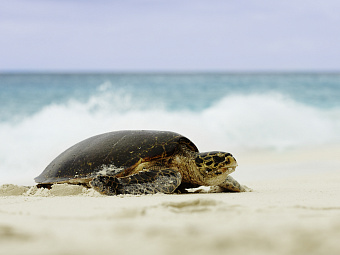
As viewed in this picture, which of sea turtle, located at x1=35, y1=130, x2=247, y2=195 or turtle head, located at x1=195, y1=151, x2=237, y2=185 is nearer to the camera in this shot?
sea turtle, located at x1=35, y1=130, x2=247, y2=195

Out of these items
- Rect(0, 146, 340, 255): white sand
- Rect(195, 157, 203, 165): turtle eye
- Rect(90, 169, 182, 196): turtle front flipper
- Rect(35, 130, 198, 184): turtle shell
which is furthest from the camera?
Rect(195, 157, 203, 165): turtle eye

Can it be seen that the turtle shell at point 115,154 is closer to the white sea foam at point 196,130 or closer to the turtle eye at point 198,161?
the turtle eye at point 198,161

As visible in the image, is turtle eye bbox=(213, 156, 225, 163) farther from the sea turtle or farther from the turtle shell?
the turtle shell

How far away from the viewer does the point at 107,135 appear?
6156 millimetres

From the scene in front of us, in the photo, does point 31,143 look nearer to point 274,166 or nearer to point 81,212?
point 274,166

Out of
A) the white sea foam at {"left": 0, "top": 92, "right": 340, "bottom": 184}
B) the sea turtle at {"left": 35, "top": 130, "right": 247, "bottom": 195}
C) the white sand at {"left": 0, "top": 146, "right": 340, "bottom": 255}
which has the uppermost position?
the white sea foam at {"left": 0, "top": 92, "right": 340, "bottom": 184}

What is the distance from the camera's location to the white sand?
2338mm

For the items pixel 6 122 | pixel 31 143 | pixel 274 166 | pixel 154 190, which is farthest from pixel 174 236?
pixel 6 122

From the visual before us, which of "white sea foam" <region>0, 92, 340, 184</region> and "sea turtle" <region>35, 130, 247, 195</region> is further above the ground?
"white sea foam" <region>0, 92, 340, 184</region>

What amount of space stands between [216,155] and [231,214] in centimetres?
236

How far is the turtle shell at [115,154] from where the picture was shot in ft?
17.8

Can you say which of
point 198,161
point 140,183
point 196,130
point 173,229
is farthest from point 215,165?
point 196,130

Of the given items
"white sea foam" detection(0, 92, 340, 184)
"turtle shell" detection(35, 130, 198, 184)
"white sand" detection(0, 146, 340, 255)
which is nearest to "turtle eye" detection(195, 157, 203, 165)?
"turtle shell" detection(35, 130, 198, 184)

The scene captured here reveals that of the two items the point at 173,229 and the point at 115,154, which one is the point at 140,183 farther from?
the point at 173,229
